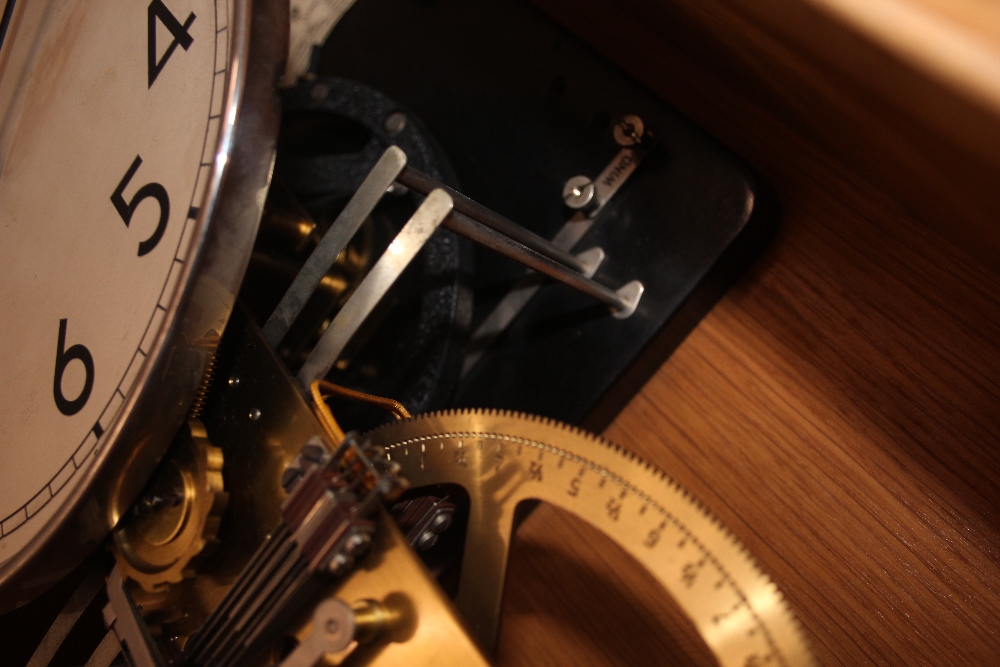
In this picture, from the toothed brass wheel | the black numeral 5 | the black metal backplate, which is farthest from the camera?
the black metal backplate

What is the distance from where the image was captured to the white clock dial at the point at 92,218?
0.48 metres

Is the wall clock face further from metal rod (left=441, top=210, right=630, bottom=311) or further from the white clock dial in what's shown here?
metal rod (left=441, top=210, right=630, bottom=311)

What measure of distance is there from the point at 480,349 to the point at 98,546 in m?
0.36

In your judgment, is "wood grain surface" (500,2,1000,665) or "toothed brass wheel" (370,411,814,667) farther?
"wood grain surface" (500,2,1000,665)

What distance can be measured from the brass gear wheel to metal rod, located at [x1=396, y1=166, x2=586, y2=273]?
0.76ft

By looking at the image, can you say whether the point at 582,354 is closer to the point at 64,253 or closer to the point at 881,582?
the point at 881,582

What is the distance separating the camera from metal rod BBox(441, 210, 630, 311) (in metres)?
0.55

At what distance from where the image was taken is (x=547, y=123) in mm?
745

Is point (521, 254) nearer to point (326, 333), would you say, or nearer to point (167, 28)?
point (326, 333)

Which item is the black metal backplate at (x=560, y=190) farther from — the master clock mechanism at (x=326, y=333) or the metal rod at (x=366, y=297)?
the metal rod at (x=366, y=297)

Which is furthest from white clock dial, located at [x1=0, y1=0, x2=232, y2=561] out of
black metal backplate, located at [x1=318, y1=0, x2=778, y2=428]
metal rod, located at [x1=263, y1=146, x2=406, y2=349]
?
black metal backplate, located at [x1=318, y1=0, x2=778, y2=428]

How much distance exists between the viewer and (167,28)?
0.53 metres

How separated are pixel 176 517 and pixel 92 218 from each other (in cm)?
22

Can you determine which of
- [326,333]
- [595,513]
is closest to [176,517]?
[326,333]
